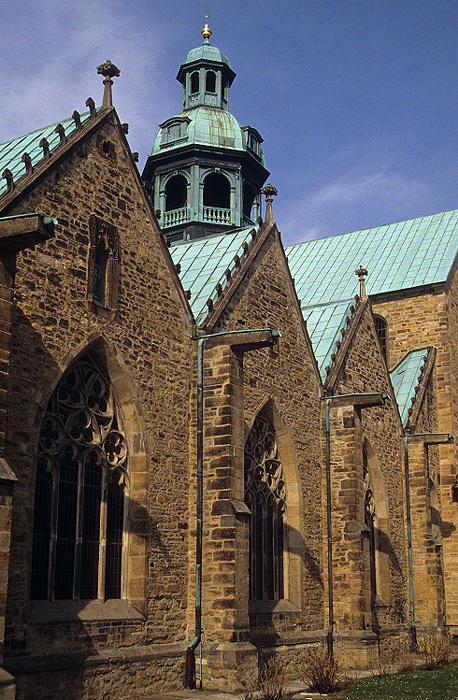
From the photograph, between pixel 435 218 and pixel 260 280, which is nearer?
pixel 260 280

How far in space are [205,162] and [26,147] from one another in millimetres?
12030

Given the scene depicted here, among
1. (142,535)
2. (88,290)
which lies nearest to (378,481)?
(142,535)

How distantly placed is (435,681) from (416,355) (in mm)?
14074

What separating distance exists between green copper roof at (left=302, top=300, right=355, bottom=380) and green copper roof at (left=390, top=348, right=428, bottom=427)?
4137 millimetres

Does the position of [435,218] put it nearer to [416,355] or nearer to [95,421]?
[416,355]

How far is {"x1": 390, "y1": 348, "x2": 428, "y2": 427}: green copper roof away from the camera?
2805 centimetres

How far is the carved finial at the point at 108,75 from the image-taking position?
653 inches

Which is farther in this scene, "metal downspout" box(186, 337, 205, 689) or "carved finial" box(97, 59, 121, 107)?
"carved finial" box(97, 59, 121, 107)

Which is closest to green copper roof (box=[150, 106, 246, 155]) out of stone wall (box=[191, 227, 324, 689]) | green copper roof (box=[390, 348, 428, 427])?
stone wall (box=[191, 227, 324, 689])

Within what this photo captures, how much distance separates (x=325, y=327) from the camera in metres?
25.4

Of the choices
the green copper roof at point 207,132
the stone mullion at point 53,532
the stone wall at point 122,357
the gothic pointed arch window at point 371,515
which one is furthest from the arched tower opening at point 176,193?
the stone mullion at point 53,532

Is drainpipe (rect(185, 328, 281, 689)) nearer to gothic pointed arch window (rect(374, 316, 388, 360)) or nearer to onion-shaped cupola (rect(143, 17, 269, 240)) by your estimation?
onion-shaped cupola (rect(143, 17, 269, 240))

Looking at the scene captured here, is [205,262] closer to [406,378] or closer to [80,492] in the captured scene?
[80,492]

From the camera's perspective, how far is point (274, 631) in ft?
61.3
